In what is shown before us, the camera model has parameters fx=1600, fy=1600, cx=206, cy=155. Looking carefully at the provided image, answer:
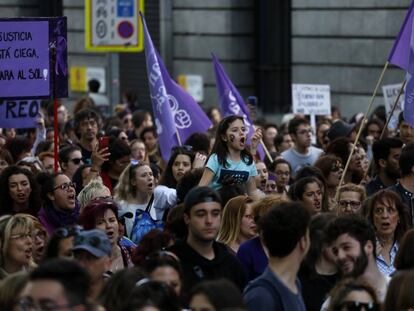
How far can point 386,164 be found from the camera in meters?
12.9

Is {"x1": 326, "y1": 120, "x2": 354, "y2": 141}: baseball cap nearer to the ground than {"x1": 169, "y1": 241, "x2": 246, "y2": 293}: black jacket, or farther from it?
farther from it

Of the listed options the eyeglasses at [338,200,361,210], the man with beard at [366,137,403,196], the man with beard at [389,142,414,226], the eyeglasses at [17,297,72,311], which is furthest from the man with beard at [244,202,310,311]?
the man with beard at [366,137,403,196]

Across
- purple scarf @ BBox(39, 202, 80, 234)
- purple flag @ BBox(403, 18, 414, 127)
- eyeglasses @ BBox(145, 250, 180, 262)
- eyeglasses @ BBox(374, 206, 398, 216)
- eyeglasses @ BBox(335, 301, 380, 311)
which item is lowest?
purple scarf @ BBox(39, 202, 80, 234)

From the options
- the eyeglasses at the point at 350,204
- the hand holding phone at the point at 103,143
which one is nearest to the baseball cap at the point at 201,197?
the eyeglasses at the point at 350,204

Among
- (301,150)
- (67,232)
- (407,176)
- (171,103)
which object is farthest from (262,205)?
(301,150)

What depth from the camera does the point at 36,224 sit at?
9.52 m

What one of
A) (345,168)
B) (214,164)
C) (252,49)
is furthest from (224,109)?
(252,49)

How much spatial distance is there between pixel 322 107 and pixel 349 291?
1366 centimetres

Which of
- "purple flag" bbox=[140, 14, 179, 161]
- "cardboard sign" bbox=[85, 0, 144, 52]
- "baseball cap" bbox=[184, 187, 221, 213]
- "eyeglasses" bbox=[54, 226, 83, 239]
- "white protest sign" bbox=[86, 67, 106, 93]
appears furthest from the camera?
"white protest sign" bbox=[86, 67, 106, 93]

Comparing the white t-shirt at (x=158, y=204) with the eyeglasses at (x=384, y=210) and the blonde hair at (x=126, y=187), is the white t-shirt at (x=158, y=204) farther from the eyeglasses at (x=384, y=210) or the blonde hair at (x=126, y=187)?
the eyeglasses at (x=384, y=210)

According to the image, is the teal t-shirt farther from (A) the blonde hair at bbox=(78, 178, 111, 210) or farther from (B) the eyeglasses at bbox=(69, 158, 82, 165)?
(B) the eyeglasses at bbox=(69, 158, 82, 165)

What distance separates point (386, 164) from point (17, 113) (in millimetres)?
3598

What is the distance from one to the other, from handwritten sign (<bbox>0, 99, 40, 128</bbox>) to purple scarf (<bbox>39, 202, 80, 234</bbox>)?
3.12 meters

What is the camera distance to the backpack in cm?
1126
